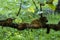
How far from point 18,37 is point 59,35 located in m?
0.51

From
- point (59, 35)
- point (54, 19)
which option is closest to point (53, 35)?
point (59, 35)

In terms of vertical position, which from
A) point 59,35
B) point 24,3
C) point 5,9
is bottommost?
point 59,35

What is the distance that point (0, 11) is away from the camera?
259cm

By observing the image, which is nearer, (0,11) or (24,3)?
(24,3)

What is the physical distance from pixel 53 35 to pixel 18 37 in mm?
436

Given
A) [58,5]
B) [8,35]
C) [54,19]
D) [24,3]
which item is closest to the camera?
[24,3]

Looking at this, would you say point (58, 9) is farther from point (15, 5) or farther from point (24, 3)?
point (15, 5)

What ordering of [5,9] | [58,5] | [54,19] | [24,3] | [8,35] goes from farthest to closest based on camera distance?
[5,9] < [54,19] < [8,35] < [58,5] < [24,3]

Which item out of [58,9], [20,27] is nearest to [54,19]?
[58,9]

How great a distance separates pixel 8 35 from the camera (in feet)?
7.66

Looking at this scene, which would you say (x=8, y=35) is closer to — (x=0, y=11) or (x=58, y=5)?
(x=0, y=11)

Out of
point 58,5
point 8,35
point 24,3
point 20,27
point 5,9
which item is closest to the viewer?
point 20,27

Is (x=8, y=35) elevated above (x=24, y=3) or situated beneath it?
situated beneath

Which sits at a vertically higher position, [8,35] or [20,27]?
[20,27]
